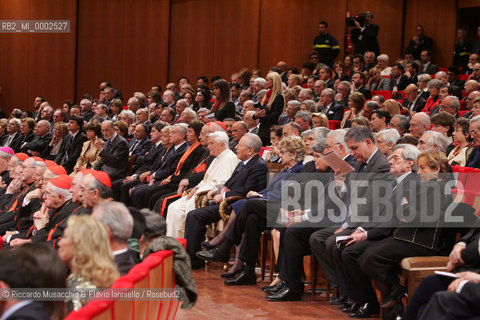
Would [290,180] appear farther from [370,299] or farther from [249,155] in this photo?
[370,299]

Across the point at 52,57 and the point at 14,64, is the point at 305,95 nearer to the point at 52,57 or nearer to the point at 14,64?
the point at 52,57

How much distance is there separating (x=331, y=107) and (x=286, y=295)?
3889mm

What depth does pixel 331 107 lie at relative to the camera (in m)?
8.09

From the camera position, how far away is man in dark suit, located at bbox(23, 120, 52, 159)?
9.55 m

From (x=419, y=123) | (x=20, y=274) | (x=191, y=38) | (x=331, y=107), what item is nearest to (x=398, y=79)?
(x=331, y=107)

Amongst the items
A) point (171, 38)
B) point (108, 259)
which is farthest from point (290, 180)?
point (171, 38)

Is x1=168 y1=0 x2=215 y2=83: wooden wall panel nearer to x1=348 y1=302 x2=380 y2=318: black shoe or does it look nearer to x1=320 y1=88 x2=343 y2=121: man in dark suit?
x1=320 y1=88 x2=343 y2=121: man in dark suit

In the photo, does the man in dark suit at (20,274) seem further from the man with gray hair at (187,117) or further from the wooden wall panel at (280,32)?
the wooden wall panel at (280,32)

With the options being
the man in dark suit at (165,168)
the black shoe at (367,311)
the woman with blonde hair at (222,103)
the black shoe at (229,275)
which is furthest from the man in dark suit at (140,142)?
the black shoe at (367,311)

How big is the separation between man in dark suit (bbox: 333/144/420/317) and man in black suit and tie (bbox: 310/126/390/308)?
0.39 feet

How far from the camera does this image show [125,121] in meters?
9.34

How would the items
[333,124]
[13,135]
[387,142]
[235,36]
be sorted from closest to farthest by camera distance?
[387,142]
[333,124]
[13,135]
[235,36]

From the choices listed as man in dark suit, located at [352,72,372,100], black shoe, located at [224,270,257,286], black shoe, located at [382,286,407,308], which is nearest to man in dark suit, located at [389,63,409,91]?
man in dark suit, located at [352,72,372,100]

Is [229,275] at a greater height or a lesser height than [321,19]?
lesser
